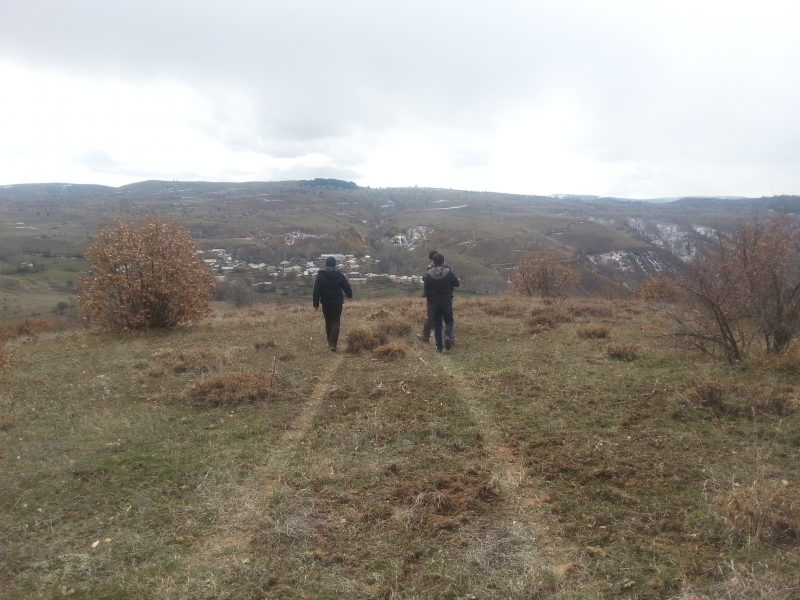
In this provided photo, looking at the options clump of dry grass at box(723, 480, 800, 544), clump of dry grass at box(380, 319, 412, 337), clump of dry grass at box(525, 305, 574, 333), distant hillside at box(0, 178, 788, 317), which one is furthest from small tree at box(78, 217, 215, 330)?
distant hillside at box(0, 178, 788, 317)

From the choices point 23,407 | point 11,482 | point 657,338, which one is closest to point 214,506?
point 11,482

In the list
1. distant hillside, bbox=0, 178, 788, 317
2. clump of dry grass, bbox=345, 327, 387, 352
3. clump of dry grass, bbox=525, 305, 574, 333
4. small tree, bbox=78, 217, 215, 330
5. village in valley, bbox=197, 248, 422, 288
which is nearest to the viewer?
clump of dry grass, bbox=345, 327, 387, 352

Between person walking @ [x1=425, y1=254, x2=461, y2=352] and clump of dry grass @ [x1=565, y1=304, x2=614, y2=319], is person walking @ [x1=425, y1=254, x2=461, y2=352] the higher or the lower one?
the higher one

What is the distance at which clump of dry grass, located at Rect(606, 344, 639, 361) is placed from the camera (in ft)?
31.6

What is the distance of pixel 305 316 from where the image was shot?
1819 cm

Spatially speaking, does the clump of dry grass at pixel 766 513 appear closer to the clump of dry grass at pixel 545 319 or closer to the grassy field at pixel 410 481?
the grassy field at pixel 410 481

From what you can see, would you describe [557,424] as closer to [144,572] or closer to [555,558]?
[555,558]

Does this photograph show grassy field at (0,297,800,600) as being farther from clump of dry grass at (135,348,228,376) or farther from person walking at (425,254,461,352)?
person walking at (425,254,461,352)

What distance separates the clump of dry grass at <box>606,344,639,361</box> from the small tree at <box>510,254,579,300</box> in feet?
52.3

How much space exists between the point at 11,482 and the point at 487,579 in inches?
201

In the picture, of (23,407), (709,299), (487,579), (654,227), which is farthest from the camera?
(654,227)

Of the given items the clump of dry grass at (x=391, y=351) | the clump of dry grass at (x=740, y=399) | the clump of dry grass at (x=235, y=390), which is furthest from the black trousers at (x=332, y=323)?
the clump of dry grass at (x=740, y=399)

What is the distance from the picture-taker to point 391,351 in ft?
34.9

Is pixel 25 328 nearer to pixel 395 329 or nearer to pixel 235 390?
pixel 395 329
